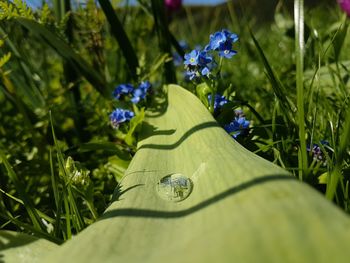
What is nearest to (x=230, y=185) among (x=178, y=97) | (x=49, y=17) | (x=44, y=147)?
(x=178, y=97)

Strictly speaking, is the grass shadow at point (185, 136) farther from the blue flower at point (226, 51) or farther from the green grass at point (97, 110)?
the blue flower at point (226, 51)

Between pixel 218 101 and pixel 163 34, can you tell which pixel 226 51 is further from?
pixel 163 34

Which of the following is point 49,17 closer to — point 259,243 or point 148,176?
point 148,176

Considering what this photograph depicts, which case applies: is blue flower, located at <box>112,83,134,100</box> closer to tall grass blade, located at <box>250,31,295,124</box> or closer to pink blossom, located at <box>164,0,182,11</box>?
tall grass blade, located at <box>250,31,295,124</box>

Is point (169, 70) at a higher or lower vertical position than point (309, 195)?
higher

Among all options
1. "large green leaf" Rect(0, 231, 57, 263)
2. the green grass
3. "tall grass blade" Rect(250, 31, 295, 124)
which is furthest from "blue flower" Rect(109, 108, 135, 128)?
"large green leaf" Rect(0, 231, 57, 263)

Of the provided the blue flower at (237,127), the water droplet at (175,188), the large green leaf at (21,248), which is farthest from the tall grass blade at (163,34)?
the large green leaf at (21,248)

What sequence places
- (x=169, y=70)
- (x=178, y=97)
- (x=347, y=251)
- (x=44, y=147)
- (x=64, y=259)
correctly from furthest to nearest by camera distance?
1. (x=169, y=70)
2. (x=44, y=147)
3. (x=178, y=97)
4. (x=64, y=259)
5. (x=347, y=251)
